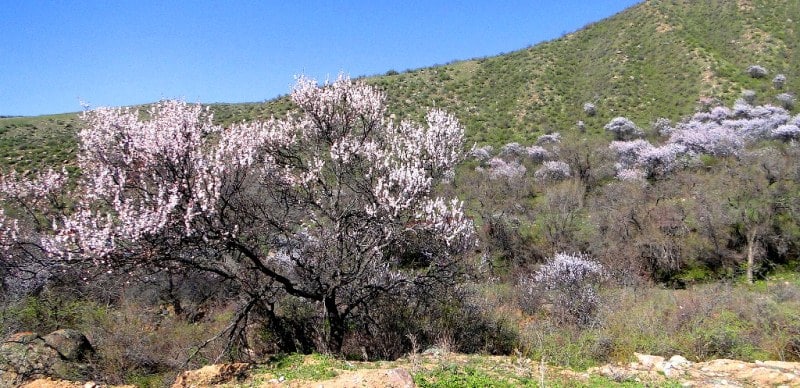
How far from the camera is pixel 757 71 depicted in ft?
118

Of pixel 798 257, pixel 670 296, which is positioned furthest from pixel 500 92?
pixel 670 296

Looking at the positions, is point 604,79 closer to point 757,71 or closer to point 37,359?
point 757,71

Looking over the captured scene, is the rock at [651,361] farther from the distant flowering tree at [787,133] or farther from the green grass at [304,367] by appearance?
the distant flowering tree at [787,133]

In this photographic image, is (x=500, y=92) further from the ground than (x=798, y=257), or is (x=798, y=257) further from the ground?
(x=500, y=92)

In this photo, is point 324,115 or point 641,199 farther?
point 641,199

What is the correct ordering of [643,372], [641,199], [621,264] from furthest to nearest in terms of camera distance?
[641,199]
[621,264]
[643,372]

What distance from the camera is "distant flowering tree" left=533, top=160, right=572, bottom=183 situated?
25.9 m

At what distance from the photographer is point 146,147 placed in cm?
656

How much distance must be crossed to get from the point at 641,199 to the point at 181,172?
19.0 meters

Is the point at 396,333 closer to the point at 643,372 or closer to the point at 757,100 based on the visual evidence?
the point at 643,372

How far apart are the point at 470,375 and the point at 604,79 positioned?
39.3 meters

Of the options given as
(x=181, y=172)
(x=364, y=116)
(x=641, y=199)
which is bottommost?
(x=641, y=199)

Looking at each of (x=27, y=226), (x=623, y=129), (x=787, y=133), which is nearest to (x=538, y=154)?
(x=623, y=129)

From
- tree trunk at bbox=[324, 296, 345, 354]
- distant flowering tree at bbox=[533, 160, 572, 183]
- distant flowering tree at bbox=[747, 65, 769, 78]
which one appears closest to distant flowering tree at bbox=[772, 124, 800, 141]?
distant flowering tree at bbox=[533, 160, 572, 183]
